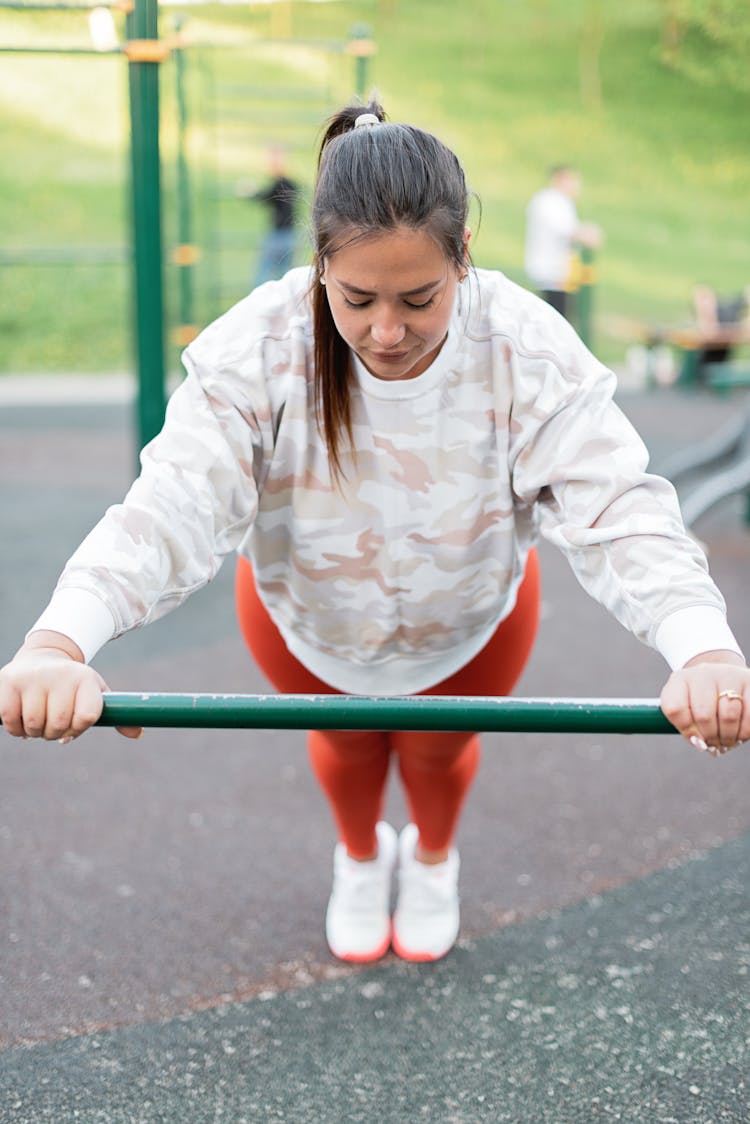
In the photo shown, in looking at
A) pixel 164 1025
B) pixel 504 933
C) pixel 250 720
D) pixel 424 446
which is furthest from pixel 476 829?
pixel 250 720

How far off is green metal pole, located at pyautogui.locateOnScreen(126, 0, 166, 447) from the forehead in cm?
229

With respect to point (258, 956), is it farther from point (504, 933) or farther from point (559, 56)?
point (559, 56)

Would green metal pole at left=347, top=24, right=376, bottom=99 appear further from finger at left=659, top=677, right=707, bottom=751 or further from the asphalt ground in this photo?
finger at left=659, top=677, right=707, bottom=751

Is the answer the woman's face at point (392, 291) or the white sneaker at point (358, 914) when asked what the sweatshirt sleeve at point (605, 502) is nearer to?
the woman's face at point (392, 291)

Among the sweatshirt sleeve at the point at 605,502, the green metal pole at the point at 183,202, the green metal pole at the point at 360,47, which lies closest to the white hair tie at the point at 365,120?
the sweatshirt sleeve at the point at 605,502

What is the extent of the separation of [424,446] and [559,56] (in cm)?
846

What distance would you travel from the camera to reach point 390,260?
121 centimetres

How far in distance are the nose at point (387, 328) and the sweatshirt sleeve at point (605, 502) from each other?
21 centimetres

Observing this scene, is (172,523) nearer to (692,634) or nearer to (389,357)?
(389,357)

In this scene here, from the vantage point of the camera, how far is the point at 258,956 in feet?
6.56

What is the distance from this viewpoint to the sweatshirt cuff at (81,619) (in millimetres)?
1190

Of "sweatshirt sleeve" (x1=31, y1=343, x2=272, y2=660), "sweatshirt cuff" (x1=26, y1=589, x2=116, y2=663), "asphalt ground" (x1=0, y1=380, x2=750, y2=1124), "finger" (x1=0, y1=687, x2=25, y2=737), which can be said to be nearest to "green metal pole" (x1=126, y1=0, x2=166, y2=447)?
"asphalt ground" (x1=0, y1=380, x2=750, y2=1124)

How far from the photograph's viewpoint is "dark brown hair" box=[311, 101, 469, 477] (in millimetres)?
1209

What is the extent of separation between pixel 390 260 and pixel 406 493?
0.34 meters
